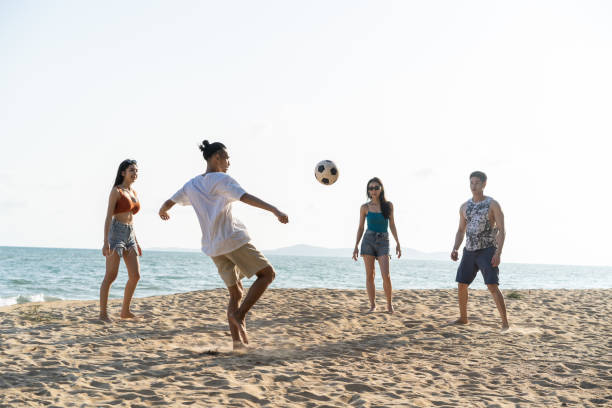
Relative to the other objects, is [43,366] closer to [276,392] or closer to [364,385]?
[276,392]

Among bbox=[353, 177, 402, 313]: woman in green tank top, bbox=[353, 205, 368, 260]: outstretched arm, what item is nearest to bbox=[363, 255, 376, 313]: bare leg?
bbox=[353, 177, 402, 313]: woman in green tank top

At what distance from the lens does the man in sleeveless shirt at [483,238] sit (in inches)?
249

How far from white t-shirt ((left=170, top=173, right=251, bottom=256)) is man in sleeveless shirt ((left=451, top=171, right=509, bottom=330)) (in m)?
3.31

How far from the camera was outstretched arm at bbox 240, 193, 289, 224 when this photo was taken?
426 centimetres

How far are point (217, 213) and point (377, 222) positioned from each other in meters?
3.49

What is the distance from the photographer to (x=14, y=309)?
7.96m

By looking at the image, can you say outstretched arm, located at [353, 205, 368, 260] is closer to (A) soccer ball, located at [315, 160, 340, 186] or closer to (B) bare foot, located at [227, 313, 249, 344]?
(A) soccer ball, located at [315, 160, 340, 186]

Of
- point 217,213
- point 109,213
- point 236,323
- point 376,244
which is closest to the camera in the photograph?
point 217,213

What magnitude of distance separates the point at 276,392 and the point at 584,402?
2341 millimetres

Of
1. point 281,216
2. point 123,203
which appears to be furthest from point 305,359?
point 123,203

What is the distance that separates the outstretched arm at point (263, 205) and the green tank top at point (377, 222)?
3.38 meters

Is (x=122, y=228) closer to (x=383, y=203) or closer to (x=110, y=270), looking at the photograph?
(x=110, y=270)

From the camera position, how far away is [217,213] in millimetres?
4520

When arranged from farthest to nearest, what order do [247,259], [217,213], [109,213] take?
[109,213] → [247,259] → [217,213]
